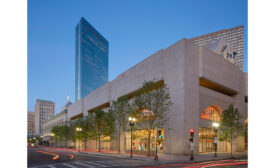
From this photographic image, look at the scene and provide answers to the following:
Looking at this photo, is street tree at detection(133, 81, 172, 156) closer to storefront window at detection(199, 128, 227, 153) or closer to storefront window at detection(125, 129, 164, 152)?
storefront window at detection(125, 129, 164, 152)

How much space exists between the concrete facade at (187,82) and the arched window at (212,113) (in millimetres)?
773

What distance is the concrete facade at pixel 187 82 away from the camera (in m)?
33.4

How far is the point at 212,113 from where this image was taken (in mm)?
41094

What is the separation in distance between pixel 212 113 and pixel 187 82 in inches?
426

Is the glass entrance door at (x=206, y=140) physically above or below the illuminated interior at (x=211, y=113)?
below

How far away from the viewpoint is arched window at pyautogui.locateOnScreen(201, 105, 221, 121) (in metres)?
38.8

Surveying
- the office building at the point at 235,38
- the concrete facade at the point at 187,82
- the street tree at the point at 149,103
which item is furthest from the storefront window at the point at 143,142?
the office building at the point at 235,38

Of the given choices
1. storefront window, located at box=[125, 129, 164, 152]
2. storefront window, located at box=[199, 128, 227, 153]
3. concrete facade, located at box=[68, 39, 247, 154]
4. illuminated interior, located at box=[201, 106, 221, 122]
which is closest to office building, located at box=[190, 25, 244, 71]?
concrete facade, located at box=[68, 39, 247, 154]

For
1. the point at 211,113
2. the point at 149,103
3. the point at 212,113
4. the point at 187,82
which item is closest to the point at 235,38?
the point at 212,113

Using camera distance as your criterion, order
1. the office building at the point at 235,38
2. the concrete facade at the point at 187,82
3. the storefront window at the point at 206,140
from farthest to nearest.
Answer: the office building at the point at 235,38
the storefront window at the point at 206,140
the concrete facade at the point at 187,82

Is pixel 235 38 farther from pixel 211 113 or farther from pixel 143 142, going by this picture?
pixel 143 142

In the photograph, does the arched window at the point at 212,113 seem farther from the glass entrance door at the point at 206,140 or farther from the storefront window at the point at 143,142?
the storefront window at the point at 143,142

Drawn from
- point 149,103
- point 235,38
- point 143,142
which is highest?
point 235,38
